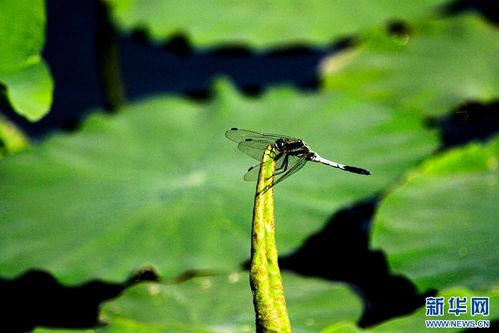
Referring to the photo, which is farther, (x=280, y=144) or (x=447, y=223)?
(x=447, y=223)

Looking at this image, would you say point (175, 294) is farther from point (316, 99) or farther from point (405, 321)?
point (316, 99)

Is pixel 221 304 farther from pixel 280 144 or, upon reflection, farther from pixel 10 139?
pixel 10 139

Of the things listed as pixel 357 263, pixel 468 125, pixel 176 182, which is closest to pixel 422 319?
pixel 357 263

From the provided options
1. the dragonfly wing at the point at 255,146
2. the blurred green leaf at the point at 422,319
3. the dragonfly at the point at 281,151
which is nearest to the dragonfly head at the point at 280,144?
the dragonfly at the point at 281,151

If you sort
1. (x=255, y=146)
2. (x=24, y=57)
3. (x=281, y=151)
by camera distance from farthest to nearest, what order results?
(x=24, y=57) < (x=255, y=146) < (x=281, y=151)

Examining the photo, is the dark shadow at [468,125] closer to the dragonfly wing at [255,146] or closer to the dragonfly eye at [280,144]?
the dragonfly wing at [255,146]

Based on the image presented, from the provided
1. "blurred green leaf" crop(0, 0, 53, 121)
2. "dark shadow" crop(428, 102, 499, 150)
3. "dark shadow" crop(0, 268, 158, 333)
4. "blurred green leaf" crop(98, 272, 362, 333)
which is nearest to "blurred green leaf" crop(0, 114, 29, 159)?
"dark shadow" crop(0, 268, 158, 333)
